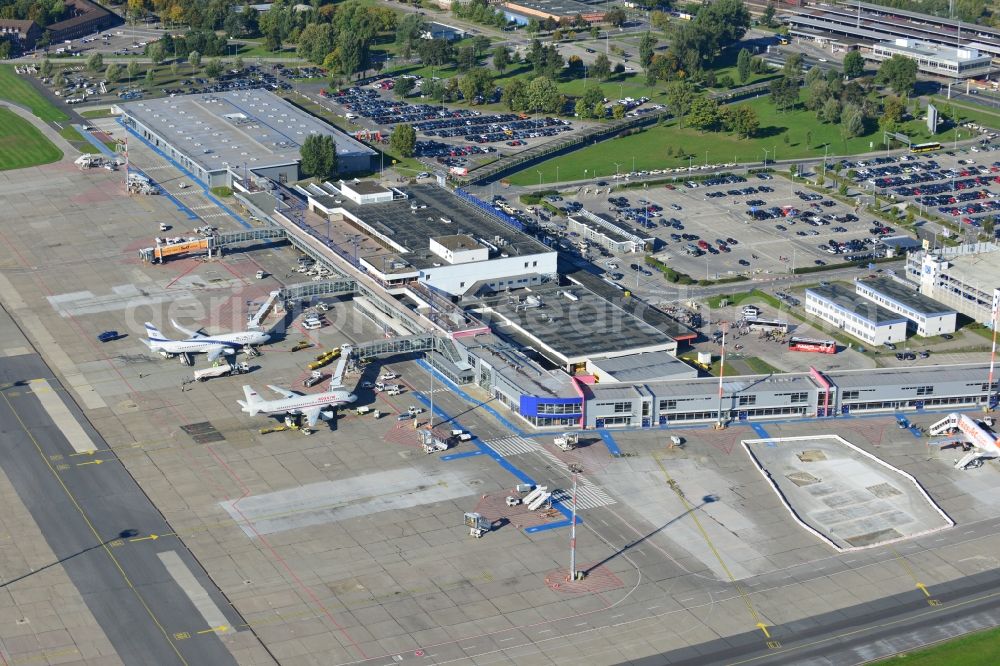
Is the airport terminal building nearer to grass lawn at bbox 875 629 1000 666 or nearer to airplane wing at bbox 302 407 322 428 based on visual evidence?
airplane wing at bbox 302 407 322 428

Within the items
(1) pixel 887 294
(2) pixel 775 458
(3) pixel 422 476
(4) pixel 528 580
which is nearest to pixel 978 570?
(2) pixel 775 458

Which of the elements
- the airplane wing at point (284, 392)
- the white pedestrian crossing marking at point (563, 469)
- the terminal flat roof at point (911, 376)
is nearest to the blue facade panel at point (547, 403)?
the white pedestrian crossing marking at point (563, 469)

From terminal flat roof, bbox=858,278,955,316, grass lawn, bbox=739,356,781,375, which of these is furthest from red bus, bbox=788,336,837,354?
terminal flat roof, bbox=858,278,955,316

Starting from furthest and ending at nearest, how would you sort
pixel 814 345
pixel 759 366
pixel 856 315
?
pixel 856 315
pixel 814 345
pixel 759 366

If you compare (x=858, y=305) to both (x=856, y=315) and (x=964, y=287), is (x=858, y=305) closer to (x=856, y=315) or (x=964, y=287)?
(x=856, y=315)

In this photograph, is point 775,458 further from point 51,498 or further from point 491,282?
point 51,498

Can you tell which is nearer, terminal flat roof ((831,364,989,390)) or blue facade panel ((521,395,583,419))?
blue facade panel ((521,395,583,419))

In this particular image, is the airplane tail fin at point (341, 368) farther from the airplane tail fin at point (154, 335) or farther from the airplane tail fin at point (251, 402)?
the airplane tail fin at point (154, 335)

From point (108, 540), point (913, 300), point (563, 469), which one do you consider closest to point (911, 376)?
point (913, 300)
